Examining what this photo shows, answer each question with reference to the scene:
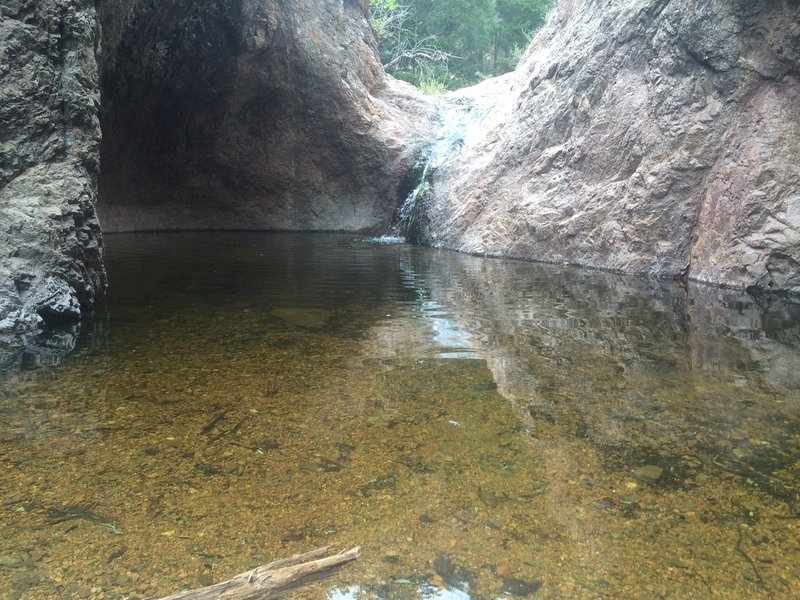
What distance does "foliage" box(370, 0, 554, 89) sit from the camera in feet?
68.9

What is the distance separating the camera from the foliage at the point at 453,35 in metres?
21.0

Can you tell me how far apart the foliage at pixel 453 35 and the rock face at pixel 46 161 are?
1536 centimetres

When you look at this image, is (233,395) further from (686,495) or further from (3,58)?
(3,58)

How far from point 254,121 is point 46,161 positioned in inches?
331

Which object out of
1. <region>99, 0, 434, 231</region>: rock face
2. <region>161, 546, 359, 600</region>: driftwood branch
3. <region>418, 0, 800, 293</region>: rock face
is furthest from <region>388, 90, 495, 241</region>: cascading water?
<region>161, 546, 359, 600</region>: driftwood branch

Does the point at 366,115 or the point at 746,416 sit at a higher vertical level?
the point at 366,115

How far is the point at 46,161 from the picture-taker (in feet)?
15.9

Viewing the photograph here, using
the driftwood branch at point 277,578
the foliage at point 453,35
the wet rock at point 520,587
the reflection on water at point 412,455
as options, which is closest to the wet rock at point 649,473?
the reflection on water at point 412,455

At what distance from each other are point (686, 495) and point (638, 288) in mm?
4723

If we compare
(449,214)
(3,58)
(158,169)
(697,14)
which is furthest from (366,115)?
(3,58)

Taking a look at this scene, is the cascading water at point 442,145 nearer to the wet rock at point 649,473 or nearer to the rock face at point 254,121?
the rock face at point 254,121

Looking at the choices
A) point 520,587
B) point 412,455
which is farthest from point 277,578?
point 412,455

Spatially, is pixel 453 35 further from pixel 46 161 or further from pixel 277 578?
pixel 277 578

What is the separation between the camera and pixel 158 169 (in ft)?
42.7
